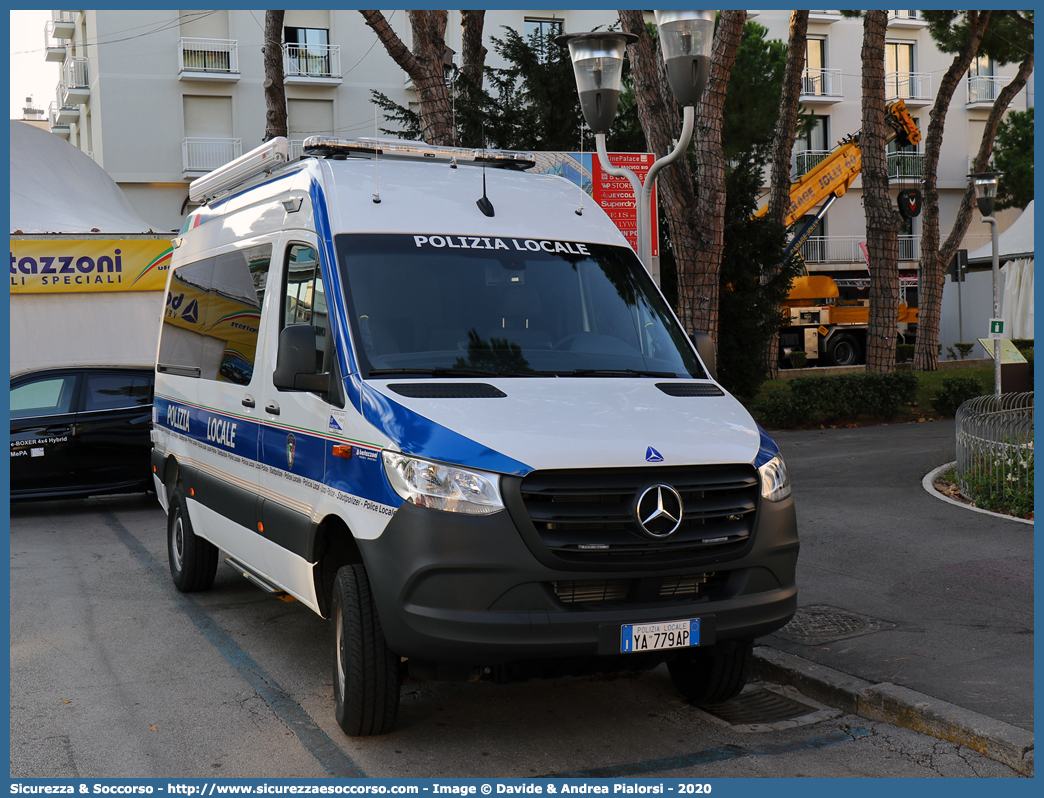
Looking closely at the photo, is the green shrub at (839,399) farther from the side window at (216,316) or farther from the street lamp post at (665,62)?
the side window at (216,316)

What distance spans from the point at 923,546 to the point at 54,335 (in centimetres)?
1190

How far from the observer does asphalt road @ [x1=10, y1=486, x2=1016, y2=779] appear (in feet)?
15.0

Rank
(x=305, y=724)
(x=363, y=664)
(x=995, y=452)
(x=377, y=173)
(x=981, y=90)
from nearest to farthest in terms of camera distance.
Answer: (x=363, y=664) → (x=305, y=724) → (x=377, y=173) → (x=995, y=452) → (x=981, y=90)

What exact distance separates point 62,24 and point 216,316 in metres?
41.0

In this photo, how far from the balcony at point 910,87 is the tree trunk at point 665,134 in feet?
111

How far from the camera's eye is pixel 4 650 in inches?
250

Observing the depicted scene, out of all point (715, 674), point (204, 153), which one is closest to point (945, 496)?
point (715, 674)

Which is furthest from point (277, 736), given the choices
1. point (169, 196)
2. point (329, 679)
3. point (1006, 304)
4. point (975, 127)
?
point (975, 127)

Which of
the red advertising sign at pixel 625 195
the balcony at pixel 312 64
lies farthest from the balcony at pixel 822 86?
the red advertising sign at pixel 625 195

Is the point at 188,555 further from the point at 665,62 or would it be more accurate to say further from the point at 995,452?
the point at 995,452

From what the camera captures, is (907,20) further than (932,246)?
Yes

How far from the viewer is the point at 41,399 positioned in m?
11.9

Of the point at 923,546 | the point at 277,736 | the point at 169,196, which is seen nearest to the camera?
the point at 277,736

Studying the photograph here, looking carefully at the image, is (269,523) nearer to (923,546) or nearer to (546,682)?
(546,682)
